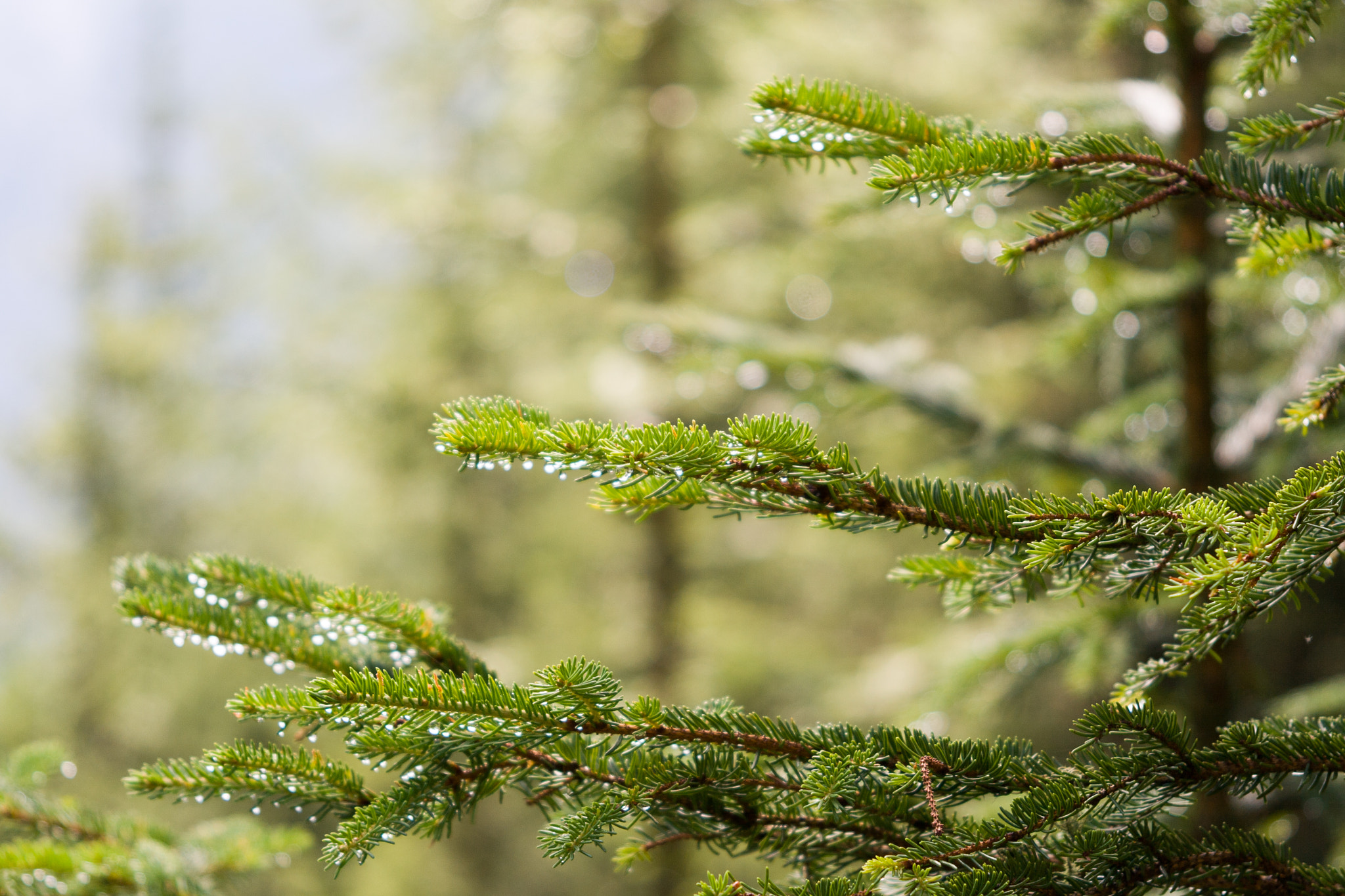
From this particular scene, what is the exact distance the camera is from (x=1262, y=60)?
0.80 meters

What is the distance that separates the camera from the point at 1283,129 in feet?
2.58

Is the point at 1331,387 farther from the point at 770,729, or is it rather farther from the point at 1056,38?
the point at 1056,38

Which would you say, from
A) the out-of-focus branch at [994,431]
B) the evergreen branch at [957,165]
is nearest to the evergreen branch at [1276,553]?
the evergreen branch at [957,165]

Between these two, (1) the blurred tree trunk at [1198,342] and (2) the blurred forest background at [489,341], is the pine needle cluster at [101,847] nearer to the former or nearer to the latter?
(1) the blurred tree trunk at [1198,342]

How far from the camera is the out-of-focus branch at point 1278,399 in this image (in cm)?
154

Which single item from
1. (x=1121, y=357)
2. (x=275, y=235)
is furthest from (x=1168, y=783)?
(x=275, y=235)

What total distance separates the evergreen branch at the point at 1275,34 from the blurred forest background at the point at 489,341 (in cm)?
193

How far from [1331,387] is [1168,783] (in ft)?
1.36

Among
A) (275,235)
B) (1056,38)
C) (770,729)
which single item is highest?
(275,235)

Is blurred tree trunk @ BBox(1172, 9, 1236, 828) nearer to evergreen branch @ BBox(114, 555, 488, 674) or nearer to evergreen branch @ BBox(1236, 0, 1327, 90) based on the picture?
evergreen branch @ BBox(1236, 0, 1327, 90)

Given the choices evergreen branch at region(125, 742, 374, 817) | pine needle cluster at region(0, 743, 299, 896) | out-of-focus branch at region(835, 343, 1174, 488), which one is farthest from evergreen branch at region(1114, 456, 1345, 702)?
pine needle cluster at region(0, 743, 299, 896)

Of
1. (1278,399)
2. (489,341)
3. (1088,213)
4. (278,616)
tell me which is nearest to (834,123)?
(1088,213)

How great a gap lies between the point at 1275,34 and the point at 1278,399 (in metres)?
1.05

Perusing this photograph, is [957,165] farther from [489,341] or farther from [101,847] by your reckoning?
[489,341]
